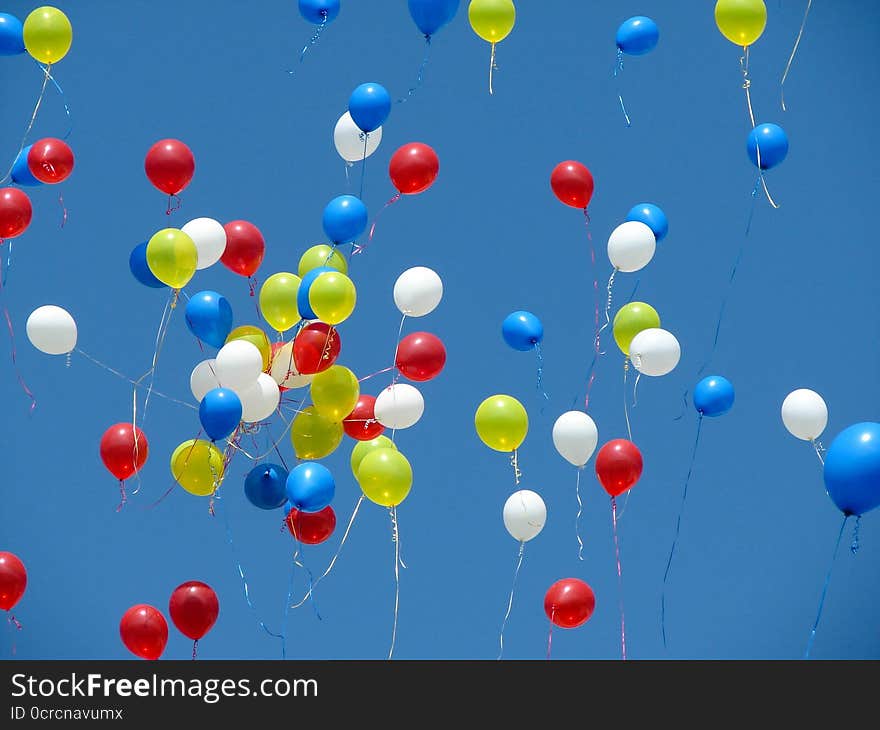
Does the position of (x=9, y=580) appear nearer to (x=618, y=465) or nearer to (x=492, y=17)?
(x=618, y=465)

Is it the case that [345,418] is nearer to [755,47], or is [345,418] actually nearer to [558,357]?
[558,357]

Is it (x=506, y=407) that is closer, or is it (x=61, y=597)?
(x=506, y=407)

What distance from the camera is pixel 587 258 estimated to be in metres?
7.32

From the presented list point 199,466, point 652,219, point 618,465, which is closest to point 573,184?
point 652,219

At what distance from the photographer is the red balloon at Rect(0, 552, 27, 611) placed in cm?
498

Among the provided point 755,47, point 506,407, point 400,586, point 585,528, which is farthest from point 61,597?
point 755,47

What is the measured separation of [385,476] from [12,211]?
1.52 meters

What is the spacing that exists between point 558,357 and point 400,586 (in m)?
1.31

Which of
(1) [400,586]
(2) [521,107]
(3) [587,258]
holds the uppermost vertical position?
(2) [521,107]

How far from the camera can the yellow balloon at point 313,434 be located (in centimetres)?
505

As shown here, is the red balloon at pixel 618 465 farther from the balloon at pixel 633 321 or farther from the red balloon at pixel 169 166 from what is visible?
the red balloon at pixel 169 166

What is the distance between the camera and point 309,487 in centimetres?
472

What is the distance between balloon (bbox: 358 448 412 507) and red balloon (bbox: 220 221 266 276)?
2.70 ft

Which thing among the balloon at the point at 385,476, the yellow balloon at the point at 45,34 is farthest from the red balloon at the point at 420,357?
the yellow balloon at the point at 45,34
